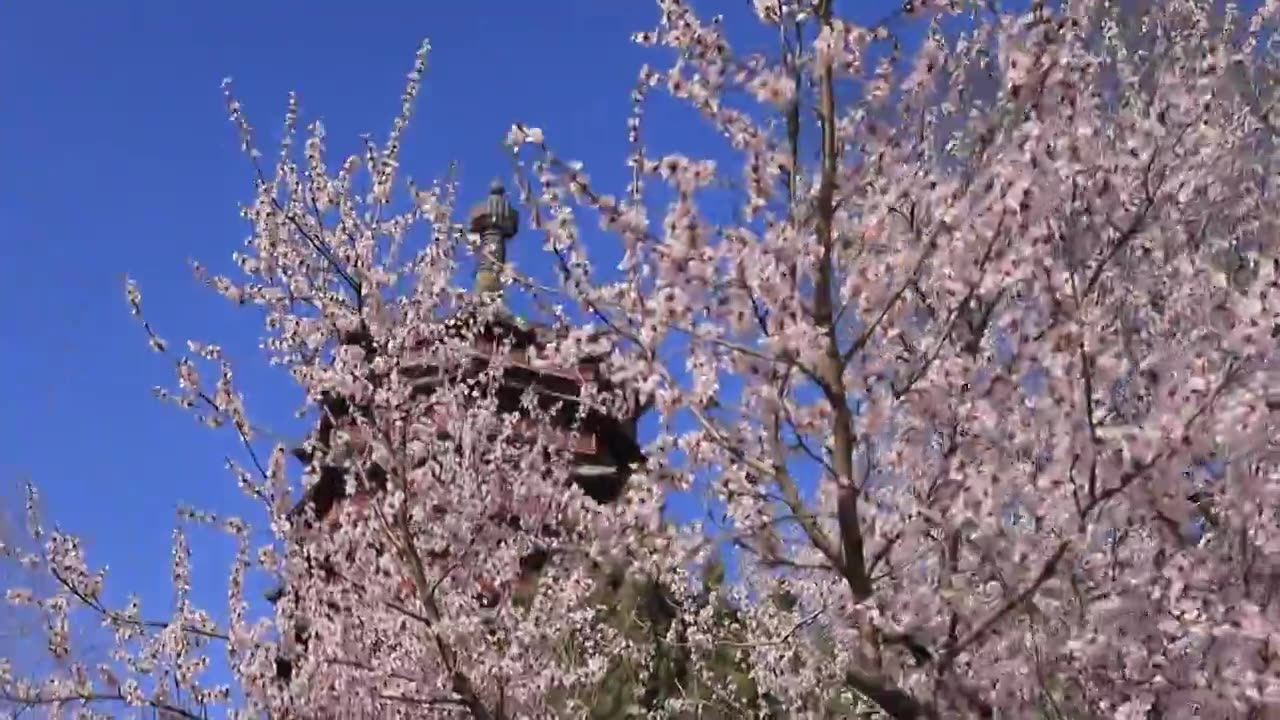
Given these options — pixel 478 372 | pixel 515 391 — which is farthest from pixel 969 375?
pixel 515 391

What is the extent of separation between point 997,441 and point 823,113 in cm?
172

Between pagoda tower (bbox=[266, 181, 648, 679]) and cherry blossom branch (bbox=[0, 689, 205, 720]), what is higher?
pagoda tower (bbox=[266, 181, 648, 679])

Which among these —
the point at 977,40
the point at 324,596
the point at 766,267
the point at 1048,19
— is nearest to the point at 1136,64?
the point at 977,40

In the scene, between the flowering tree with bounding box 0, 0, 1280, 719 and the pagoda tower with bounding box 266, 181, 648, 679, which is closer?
the flowering tree with bounding box 0, 0, 1280, 719

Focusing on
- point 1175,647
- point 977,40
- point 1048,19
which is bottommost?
point 1175,647

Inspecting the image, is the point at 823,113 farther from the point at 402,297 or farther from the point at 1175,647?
the point at 402,297

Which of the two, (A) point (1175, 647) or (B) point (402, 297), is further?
(B) point (402, 297)

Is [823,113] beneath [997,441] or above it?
above

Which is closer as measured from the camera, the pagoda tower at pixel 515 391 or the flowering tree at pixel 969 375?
the flowering tree at pixel 969 375

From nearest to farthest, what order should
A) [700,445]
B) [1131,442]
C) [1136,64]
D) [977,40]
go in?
[1131,442] < [700,445] < [977,40] < [1136,64]

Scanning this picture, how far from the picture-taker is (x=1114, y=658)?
5.61 m

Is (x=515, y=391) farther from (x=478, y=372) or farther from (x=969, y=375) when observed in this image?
(x=969, y=375)

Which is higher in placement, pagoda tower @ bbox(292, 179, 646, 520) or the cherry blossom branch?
pagoda tower @ bbox(292, 179, 646, 520)

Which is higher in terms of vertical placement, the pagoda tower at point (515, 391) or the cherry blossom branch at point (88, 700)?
the pagoda tower at point (515, 391)
